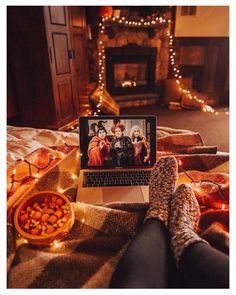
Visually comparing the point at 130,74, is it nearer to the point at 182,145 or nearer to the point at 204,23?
the point at 204,23

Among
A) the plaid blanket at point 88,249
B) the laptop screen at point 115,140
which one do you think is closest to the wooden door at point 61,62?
the laptop screen at point 115,140

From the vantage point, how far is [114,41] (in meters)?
3.50

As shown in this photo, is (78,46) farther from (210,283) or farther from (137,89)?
Result: (210,283)

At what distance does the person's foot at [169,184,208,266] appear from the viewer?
2.07 ft

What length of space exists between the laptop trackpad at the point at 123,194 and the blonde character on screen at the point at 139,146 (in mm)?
129

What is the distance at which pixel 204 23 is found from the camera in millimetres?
3494

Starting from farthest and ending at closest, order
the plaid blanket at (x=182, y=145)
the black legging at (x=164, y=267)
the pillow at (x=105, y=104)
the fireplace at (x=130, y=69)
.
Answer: the fireplace at (x=130, y=69), the pillow at (x=105, y=104), the plaid blanket at (x=182, y=145), the black legging at (x=164, y=267)

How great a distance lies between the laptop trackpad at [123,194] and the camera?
851 millimetres

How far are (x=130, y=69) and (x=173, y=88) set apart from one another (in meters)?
0.74

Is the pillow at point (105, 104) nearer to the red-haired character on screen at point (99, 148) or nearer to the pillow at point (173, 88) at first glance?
the pillow at point (173, 88)

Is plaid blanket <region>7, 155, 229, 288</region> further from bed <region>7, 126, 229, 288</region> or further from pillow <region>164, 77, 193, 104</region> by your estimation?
pillow <region>164, 77, 193, 104</region>

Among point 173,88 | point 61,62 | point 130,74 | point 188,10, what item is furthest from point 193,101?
point 61,62
